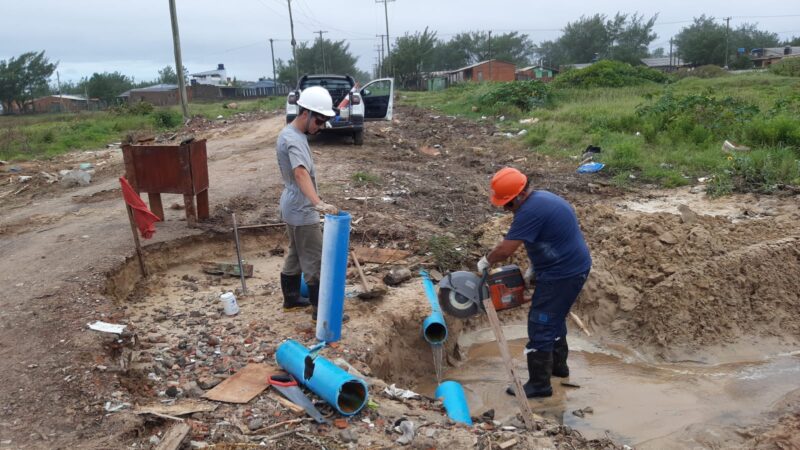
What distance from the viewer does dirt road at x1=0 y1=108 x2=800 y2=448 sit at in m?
3.70

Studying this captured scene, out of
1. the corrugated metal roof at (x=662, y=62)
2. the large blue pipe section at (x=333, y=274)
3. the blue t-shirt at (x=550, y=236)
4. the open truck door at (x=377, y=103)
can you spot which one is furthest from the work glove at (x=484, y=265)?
the corrugated metal roof at (x=662, y=62)


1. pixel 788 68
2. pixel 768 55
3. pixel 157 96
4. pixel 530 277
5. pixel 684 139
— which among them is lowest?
pixel 530 277

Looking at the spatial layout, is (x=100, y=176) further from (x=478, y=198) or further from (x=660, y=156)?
(x=660, y=156)

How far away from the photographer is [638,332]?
5.86 metres

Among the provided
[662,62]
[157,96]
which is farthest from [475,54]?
[157,96]

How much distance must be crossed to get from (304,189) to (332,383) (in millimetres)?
1530

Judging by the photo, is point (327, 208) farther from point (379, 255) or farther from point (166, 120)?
point (166, 120)

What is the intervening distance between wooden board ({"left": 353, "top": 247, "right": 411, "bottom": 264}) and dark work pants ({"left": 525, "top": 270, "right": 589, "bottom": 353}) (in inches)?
88.7

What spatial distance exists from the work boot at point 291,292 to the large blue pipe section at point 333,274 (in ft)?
2.62

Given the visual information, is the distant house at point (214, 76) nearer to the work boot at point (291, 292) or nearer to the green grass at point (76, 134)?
the green grass at point (76, 134)

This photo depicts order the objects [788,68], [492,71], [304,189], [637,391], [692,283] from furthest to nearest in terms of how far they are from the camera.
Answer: [492,71], [788,68], [692,283], [637,391], [304,189]

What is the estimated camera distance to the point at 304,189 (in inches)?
176

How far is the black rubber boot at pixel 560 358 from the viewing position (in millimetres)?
5090

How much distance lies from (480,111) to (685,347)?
1811cm
